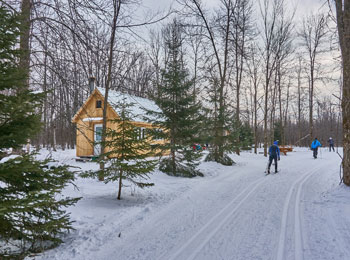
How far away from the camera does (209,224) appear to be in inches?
206

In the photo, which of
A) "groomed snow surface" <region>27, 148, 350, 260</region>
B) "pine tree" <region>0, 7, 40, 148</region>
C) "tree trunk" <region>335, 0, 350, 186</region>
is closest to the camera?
"pine tree" <region>0, 7, 40, 148</region>

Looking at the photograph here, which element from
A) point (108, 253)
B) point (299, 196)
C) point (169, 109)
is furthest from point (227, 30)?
point (108, 253)

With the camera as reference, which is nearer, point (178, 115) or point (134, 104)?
A: point (178, 115)

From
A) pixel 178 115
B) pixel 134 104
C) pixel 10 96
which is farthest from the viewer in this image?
pixel 134 104

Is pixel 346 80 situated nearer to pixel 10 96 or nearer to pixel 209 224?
pixel 209 224

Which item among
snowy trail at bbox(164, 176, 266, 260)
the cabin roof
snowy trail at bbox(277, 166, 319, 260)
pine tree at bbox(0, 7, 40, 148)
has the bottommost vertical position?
snowy trail at bbox(164, 176, 266, 260)

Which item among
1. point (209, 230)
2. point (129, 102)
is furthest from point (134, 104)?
point (209, 230)

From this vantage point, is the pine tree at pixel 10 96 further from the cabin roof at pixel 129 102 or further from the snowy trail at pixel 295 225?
the cabin roof at pixel 129 102

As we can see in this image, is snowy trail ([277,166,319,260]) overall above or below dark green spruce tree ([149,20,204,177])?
below

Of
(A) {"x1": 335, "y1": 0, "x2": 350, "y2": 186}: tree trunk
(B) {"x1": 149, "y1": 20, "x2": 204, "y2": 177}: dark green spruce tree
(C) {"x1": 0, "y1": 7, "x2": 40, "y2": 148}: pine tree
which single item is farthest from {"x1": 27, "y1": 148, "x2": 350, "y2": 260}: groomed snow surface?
(B) {"x1": 149, "y1": 20, "x2": 204, "y2": 177}: dark green spruce tree

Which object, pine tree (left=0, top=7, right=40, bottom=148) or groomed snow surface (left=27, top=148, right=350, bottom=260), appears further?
groomed snow surface (left=27, top=148, right=350, bottom=260)

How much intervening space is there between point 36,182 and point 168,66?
9.02 meters

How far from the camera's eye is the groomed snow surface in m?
4.00

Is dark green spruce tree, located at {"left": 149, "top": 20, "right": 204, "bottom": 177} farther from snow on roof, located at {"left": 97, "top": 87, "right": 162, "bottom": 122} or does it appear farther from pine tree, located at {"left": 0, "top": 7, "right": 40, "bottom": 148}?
pine tree, located at {"left": 0, "top": 7, "right": 40, "bottom": 148}
